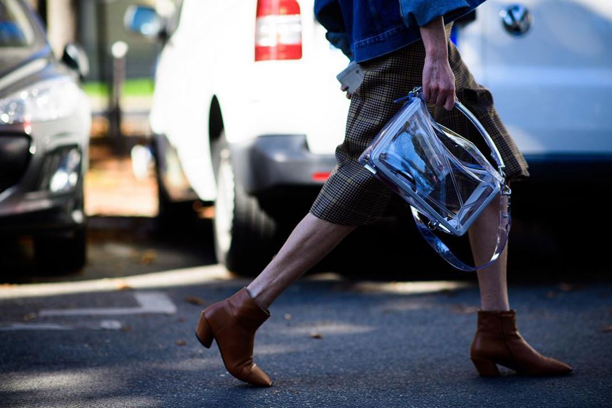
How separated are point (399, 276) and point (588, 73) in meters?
1.48

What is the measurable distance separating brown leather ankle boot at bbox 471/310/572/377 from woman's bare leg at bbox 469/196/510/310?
44 millimetres

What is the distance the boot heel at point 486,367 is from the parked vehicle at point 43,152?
103 inches

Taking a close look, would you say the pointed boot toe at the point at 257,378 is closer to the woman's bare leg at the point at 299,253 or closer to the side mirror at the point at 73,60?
the woman's bare leg at the point at 299,253

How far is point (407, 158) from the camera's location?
3250 millimetres

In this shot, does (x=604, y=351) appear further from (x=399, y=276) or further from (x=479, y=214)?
(x=399, y=276)

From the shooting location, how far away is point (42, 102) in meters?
5.47

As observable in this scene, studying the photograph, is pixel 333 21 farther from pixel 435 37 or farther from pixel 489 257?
pixel 489 257

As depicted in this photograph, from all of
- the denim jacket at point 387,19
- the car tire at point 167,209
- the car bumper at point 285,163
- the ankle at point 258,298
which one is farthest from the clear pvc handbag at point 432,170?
the car tire at point 167,209

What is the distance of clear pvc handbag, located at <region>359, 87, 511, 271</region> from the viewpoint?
3242mm

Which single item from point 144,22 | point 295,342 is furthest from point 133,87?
point 295,342

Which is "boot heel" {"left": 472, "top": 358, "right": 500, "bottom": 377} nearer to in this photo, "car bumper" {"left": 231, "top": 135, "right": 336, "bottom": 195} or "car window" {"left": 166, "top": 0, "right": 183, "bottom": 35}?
"car bumper" {"left": 231, "top": 135, "right": 336, "bottom": 195}

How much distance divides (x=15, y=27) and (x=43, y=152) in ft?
3.61

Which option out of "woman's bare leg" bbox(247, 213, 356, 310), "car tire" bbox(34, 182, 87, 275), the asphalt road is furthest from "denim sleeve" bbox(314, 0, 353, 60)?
"car tire" bbox(34, 182, 87, 275)

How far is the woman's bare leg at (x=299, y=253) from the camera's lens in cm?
338
